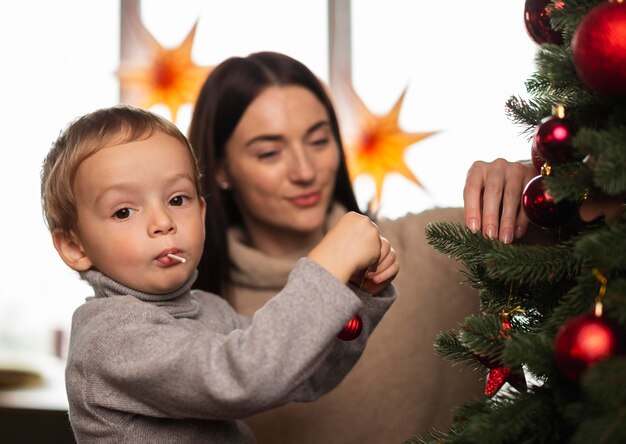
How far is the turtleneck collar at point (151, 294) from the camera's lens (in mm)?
1087

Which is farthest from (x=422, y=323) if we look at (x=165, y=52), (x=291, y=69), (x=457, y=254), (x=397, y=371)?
(x=165, y=52)

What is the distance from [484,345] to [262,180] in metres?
1.11

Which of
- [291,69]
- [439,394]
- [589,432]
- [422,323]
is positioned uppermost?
[291,69]

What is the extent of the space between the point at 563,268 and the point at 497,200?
0.22 m

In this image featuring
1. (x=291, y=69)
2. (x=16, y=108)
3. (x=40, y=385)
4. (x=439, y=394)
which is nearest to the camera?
(x=439, y=394)

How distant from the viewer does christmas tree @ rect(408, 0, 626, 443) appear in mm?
665

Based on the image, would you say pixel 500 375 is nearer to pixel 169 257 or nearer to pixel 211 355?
pixel 211 355

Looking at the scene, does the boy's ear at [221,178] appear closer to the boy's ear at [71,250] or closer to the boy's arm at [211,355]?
the boy's ear at [71,250]

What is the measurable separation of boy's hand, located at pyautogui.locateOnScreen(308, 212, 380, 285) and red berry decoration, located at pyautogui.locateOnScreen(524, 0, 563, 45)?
1.05 ft

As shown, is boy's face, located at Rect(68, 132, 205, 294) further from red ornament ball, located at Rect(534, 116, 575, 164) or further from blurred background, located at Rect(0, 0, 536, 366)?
blurred background, located at Rect(0, 0, 536, 366)

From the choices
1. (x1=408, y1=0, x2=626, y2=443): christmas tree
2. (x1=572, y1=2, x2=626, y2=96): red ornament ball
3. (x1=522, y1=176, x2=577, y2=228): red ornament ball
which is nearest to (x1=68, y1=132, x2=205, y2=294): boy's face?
(x1=408, y1=0, x2=626, y2=443): christmas tree

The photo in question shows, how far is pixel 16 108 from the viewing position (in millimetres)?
3229

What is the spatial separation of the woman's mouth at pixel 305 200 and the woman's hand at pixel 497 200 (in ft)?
2.71

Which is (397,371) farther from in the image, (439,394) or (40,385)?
(40,385)
